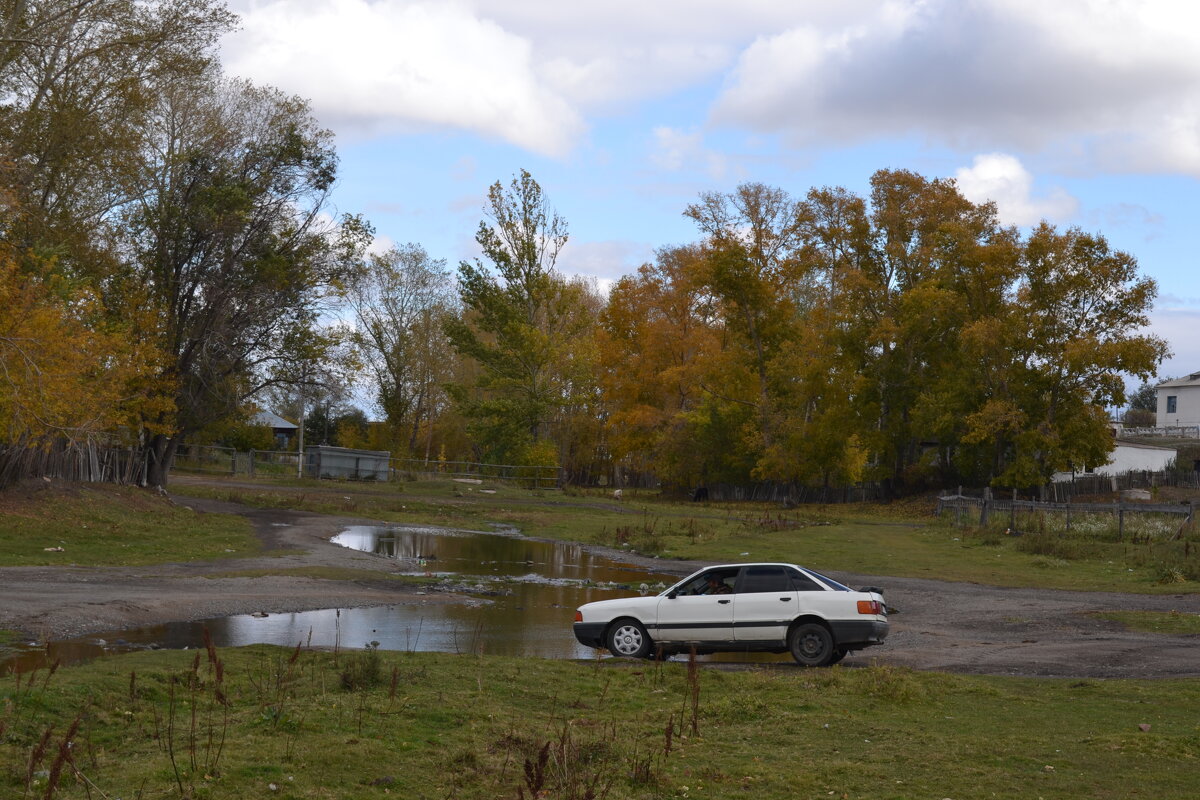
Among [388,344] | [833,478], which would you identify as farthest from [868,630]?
[388,344]

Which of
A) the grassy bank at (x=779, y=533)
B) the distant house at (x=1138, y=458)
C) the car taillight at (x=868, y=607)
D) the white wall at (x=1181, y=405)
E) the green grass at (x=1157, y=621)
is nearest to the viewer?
the car taillight at (x=868, y=607)

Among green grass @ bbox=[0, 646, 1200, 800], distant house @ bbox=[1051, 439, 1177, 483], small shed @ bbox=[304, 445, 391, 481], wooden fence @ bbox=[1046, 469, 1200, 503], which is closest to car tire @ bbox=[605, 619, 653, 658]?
green grass @ bbox=[0, 646, 1200, 800]

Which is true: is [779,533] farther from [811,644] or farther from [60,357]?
[811,644]

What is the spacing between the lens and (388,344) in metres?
87.4

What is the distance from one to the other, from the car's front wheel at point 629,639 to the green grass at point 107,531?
1465 cm

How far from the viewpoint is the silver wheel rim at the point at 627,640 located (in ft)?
54.0

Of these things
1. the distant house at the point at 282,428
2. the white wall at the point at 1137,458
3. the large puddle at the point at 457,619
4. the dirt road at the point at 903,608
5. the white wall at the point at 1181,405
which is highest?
the white wall at the point at 1181,405

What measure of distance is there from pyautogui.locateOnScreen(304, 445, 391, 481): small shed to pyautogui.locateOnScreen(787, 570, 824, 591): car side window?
55.9 meters

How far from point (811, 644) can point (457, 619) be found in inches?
283

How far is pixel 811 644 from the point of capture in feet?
53.0

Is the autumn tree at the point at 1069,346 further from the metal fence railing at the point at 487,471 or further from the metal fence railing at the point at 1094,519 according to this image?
the metal fence railing at the point at 487,471

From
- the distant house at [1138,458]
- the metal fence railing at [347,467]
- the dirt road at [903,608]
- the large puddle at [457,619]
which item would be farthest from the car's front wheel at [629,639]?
the distant house at [1138,458]

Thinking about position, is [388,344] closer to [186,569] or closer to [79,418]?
[79,418]

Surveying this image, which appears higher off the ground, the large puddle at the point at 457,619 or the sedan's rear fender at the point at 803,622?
the sedan's rear fender at the point at 803,622
